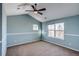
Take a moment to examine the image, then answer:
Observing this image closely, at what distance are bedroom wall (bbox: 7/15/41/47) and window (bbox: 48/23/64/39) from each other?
3.66 ft

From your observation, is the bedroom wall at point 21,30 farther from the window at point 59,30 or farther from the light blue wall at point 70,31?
the light blue wall at point 70,31

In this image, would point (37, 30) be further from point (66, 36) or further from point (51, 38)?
point (66, 36)

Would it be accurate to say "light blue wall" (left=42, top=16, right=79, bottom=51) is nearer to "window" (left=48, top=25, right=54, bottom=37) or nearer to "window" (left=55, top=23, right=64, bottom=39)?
"window" (left=55, top=23, right=64, bottom=39)

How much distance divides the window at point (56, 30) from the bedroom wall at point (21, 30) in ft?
3.66

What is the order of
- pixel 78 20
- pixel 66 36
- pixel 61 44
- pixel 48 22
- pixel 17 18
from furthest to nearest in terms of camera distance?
pixel 48 22, pixel 17 18, pixel 61 44, pixel 66 36, pixel 78 20

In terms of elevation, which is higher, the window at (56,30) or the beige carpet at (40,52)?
the window at (56,30)

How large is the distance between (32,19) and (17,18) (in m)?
1.38

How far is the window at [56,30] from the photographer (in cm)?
478

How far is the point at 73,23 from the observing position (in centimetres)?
394

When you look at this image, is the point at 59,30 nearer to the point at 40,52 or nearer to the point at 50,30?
the point at 50,30

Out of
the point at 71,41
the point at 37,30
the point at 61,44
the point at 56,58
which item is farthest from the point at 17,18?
the point at 56,58

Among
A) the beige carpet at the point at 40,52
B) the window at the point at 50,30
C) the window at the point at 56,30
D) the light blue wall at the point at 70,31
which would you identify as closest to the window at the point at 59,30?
the window at the point at 56,30

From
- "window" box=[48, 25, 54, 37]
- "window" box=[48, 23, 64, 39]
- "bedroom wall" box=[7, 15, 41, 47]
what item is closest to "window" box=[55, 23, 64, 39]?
"window" box=[48, 23, 64, 39]

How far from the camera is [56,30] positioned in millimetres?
5262
